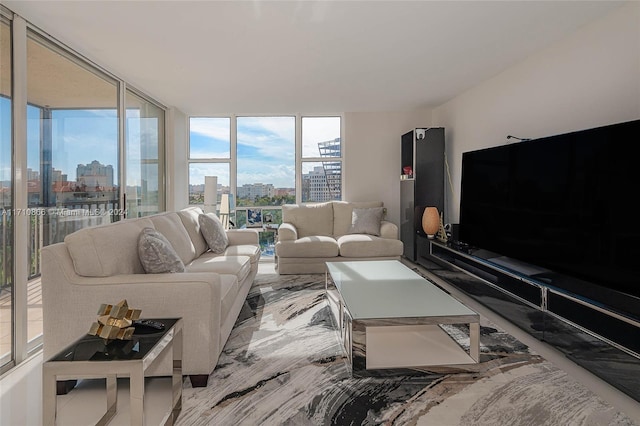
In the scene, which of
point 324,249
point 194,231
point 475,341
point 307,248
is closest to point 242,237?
point 194,231

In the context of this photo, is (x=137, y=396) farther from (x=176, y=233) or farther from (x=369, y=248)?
(x=369, y=248)

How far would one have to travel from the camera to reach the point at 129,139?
414cm

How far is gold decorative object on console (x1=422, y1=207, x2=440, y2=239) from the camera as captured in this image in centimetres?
448

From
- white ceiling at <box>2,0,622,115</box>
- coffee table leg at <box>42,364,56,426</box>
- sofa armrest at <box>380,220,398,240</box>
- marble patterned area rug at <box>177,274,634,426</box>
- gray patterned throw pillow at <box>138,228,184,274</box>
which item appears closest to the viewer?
coffee table leg at <box>42,364,56,426</box>

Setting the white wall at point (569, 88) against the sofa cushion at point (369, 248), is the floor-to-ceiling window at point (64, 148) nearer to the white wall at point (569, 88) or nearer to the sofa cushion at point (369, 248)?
the sofa cushion at point (369, 248)

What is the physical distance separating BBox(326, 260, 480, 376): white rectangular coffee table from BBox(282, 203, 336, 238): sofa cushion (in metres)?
2.49

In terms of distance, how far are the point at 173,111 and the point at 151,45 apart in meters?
2.42

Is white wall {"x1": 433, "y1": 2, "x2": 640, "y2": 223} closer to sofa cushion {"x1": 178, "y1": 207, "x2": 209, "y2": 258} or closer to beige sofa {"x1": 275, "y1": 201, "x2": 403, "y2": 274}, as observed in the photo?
beige sofa {"x1": 275, "y1": 201, "x2": 403, "y2": 274}

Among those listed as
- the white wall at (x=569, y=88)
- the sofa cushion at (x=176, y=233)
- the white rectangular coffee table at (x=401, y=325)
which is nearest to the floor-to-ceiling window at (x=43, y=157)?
the sofa cushion at (x=176, y=233)

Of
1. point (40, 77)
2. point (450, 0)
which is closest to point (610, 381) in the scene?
point (450, 0)

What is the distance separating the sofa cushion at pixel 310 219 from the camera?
5.17 m

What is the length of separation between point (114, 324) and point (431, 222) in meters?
3.79

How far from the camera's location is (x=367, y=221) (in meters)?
4.99

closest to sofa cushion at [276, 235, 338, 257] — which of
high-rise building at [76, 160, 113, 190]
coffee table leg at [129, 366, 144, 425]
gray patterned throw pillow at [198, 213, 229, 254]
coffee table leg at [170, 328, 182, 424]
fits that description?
gray patterned throw pillow at [198, 213, 229, 254]
